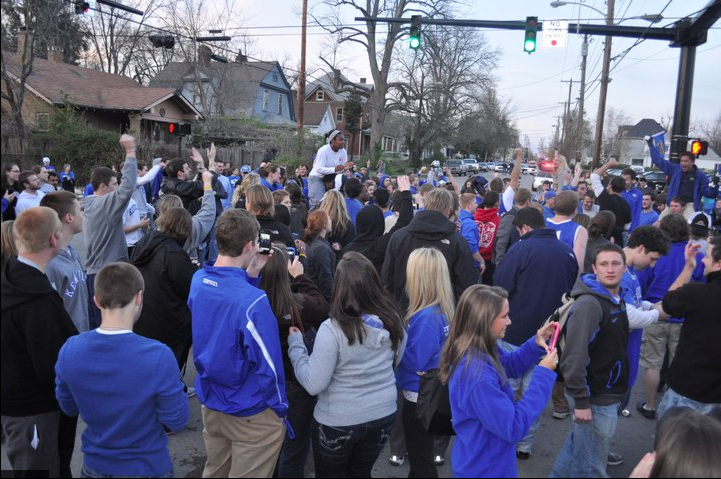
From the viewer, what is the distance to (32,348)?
2637 mm

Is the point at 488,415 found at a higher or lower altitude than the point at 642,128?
lower

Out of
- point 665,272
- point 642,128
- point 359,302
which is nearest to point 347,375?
point 359,302

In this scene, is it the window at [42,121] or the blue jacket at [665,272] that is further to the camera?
the window at [42,121]

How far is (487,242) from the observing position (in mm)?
7891

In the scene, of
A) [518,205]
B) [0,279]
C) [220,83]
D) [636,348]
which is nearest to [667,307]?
[636,348]

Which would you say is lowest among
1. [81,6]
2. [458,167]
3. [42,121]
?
Result: [458,167]

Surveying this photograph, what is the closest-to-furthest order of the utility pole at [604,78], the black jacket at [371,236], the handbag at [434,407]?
the handbag at [434,407]
the black jacket at [371,236]
the utility pole at [604,78]

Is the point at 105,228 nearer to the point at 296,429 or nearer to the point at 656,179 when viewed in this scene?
the point at 296,429

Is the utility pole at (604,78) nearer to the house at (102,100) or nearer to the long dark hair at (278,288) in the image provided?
the long dark hair at (278,288)

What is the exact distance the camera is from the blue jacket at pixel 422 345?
3.45 m

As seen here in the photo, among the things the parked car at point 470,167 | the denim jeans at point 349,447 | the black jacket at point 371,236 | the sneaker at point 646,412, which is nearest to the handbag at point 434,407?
the denim jeans at point 349,447

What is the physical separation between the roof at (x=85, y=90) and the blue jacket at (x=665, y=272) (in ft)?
100


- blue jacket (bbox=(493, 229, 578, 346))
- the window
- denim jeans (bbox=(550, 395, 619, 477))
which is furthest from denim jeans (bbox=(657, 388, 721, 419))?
the window

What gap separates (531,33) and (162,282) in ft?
39.9
